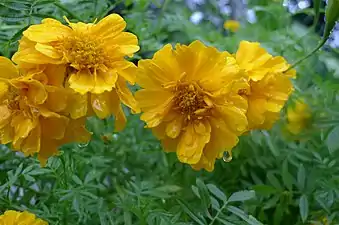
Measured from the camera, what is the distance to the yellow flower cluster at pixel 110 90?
51cm

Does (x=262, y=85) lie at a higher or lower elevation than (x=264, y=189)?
higher

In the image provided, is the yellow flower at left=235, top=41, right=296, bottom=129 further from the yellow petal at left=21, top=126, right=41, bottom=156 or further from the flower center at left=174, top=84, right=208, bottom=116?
the yellow petal at left=21, top=126, right=41, bottom=156

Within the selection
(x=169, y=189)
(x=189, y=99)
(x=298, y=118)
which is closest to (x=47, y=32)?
(x=189, y=99)

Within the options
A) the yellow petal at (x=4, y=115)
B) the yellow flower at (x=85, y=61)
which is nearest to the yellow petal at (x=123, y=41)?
the yellow flower at (x=85, y=61)

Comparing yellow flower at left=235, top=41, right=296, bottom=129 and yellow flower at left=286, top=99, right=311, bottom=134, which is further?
yellow flower at left=286, top=99, right=311, bottom=134

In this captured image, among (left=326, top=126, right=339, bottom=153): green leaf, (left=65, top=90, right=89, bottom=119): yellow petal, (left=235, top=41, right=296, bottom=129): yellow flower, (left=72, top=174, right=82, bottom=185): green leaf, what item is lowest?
(left=72, top=174, right=82, bottom=185): green leaf

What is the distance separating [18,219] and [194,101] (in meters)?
0.19

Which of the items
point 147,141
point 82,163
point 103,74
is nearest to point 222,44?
point 147,141

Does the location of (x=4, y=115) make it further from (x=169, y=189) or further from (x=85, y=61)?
(x=169, y=189)

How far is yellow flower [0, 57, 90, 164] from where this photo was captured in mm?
504

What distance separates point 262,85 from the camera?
2.07 feet

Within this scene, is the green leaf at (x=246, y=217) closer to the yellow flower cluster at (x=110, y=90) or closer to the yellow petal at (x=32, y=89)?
the yellow flower cluster at (x=110, y=90)

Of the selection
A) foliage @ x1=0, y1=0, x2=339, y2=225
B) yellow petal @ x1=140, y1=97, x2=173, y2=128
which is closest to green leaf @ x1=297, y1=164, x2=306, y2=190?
foliage @ x1=0, y1=0, x2=339, y2=225

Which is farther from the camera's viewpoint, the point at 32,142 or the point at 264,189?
the point at 264,189
